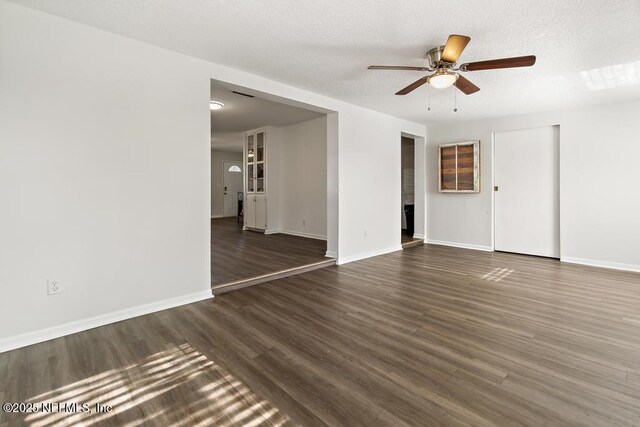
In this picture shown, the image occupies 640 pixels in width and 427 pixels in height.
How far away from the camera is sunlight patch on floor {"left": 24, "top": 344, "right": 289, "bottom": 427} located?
4.95 ft

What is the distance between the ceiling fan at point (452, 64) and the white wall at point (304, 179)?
139 inches

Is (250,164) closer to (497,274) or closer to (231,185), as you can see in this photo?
(231,185)

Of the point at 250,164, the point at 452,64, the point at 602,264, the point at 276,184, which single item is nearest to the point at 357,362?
the point at 452,64

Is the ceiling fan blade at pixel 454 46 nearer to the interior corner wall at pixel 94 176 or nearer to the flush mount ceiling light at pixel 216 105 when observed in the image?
Result: the interior corner wall at pixel 94 176

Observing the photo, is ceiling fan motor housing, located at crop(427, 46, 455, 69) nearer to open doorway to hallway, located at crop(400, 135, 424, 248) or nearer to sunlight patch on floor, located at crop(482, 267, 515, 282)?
sunlight patch on floor, located at crop(482, 267, 515, 282)

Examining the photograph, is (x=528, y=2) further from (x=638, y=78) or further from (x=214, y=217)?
(x=214, y=217)

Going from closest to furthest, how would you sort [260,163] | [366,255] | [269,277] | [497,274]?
[269,277] < [497,274] < [366,255] < [260,163]

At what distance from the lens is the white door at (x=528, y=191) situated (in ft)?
16.7

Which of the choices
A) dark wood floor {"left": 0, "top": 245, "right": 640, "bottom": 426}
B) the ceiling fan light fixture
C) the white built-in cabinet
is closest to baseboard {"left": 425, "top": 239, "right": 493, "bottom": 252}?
dark wood floor {"left": 0, "top": 245, "right": 640, "bottom": 426}

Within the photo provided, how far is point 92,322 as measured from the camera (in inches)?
98.9

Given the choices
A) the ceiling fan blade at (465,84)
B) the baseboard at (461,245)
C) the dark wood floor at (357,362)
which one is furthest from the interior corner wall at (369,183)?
the ceiling fan blade at (465,84)

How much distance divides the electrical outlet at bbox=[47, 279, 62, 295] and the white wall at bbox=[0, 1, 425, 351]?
1.3 inches

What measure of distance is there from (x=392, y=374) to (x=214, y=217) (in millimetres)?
10378

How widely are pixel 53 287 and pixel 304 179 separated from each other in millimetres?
5022
